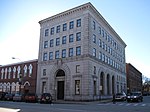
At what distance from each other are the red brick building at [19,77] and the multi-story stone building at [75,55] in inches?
184

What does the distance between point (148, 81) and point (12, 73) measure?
11357 cm

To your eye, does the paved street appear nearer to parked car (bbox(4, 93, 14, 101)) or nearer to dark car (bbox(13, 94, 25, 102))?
dark car (bbox(13, 94, 25, 102))

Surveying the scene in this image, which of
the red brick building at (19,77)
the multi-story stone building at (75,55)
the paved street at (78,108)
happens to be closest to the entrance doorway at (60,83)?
the multi-story stone building at (75,55)

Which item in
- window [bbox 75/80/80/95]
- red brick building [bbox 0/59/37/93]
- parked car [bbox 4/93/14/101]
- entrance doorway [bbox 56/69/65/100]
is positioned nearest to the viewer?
window [bbox 75/80/80/95]

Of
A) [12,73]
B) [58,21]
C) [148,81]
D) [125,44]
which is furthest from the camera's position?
[148,81]

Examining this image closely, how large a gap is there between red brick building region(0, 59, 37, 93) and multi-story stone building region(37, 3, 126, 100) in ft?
15.3

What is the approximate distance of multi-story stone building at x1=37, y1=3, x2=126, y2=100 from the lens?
38531mm

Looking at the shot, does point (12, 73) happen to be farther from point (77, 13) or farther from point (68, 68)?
point (77, 13)

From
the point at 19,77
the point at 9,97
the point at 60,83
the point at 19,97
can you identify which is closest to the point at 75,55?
the point at 60,83

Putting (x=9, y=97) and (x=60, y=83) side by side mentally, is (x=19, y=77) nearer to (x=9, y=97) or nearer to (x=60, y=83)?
(x=9, y=97)

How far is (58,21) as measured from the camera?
45.9 meters

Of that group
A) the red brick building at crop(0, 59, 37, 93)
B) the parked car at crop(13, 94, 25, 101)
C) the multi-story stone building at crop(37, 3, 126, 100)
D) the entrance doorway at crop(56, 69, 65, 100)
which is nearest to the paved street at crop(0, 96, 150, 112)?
the multi-story stone building at crop(37, 3, 126, 100)

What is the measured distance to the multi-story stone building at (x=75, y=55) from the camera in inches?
1517

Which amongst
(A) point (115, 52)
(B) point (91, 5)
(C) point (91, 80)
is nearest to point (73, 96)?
(C) point (91, 80)
